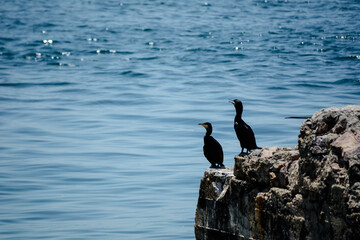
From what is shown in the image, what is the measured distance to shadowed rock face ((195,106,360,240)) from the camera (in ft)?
22.4

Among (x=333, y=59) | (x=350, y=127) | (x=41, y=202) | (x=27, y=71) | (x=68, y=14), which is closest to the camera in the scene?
(x=350, y=127)

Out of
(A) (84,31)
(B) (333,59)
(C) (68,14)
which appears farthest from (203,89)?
(C) (68,14)

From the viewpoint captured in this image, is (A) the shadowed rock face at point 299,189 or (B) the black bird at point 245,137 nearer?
(A) the shadowed rock face at point 299,189

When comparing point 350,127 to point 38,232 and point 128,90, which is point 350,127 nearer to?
point 38,232

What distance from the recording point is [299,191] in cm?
763

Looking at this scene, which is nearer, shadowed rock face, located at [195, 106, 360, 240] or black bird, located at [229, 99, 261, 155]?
shadowed rock face, located at [195, 106, 360, 240]

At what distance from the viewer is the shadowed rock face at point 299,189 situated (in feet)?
22.4

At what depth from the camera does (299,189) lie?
7.61 meters

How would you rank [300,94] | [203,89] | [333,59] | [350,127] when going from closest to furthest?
[350,127], [300,94], [203,89], [333,59]

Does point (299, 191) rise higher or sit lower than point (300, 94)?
higher

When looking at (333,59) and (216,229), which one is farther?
(333,59)

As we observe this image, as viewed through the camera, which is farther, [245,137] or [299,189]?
[245,137]

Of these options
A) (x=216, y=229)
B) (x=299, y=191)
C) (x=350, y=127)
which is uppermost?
(x=350, y=127)

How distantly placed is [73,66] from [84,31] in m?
12.8
